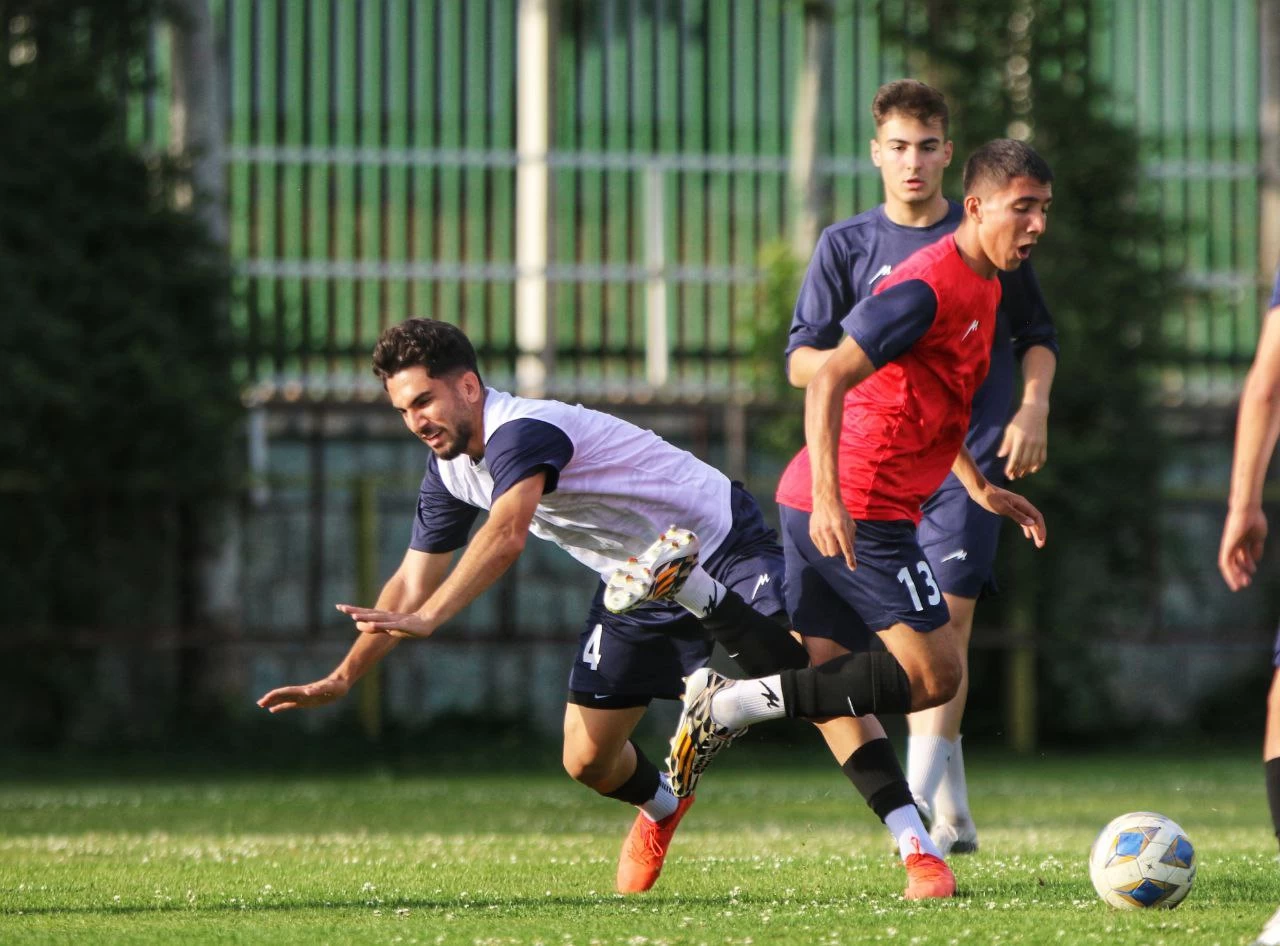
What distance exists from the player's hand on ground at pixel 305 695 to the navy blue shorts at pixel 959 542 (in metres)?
2.57

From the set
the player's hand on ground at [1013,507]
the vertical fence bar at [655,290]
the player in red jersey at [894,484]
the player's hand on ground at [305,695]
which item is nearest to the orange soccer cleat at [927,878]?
the player in red jersey at [894,484]

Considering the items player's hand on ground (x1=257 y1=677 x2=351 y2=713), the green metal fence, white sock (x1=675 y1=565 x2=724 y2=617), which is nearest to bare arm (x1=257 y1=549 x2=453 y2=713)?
player's hand on ground (x1=257 y1=677 x2=351 y2=713)

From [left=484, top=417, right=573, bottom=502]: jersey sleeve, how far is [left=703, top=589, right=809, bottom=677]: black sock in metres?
0.74

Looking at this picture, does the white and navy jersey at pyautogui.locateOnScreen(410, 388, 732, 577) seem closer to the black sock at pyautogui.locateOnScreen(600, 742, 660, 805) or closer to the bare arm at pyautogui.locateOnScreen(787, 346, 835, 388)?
the bare arm at pyautogui.locateOnScreen(787, 346, 835, 388)

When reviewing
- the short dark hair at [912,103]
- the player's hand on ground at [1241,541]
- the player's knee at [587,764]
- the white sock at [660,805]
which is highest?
the short dark hair at [912,103]

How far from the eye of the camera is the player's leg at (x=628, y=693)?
6902mm

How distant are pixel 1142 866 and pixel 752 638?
1371mm

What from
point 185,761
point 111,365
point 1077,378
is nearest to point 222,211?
point 111,365

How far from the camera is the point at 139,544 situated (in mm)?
16422

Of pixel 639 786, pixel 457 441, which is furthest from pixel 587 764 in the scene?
pixel 457 441

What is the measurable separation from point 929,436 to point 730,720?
105cm

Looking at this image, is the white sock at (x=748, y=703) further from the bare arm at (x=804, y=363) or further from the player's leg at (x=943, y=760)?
the player's leg at (x=943, y=760)

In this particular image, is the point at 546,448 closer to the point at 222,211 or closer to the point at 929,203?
the point at 929,203

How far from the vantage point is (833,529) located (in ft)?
19.2
